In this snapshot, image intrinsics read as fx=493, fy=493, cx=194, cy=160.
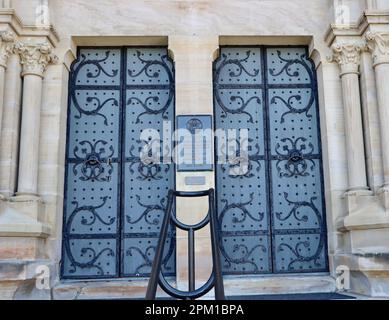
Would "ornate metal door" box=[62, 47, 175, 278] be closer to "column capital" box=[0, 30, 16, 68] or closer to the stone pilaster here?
the stone pilaster

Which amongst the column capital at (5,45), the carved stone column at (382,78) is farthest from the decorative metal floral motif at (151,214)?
the carved stone column at (382,78)

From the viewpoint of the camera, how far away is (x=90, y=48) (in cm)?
635

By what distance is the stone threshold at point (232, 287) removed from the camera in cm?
535

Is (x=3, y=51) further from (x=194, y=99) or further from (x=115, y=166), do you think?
(x=194, y=99)

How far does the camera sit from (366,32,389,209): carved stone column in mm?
5368

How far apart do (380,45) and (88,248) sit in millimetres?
4077

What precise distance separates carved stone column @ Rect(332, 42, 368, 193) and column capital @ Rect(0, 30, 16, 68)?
370 cm

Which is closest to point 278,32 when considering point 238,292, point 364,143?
point 364,143

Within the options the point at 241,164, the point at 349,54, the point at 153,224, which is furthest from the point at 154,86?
the point at 349,54

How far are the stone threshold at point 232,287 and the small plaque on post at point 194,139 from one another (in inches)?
55.9

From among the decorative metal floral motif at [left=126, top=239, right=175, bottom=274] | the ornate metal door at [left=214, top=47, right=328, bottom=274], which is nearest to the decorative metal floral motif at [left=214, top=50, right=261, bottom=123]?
the ornate metal door at [left=214, top=47, right=328, bottom=274]

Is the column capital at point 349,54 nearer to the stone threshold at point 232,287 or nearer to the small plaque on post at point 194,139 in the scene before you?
the small plaque on post at point 194,139

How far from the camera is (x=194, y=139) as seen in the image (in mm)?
5750

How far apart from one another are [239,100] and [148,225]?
193cm
